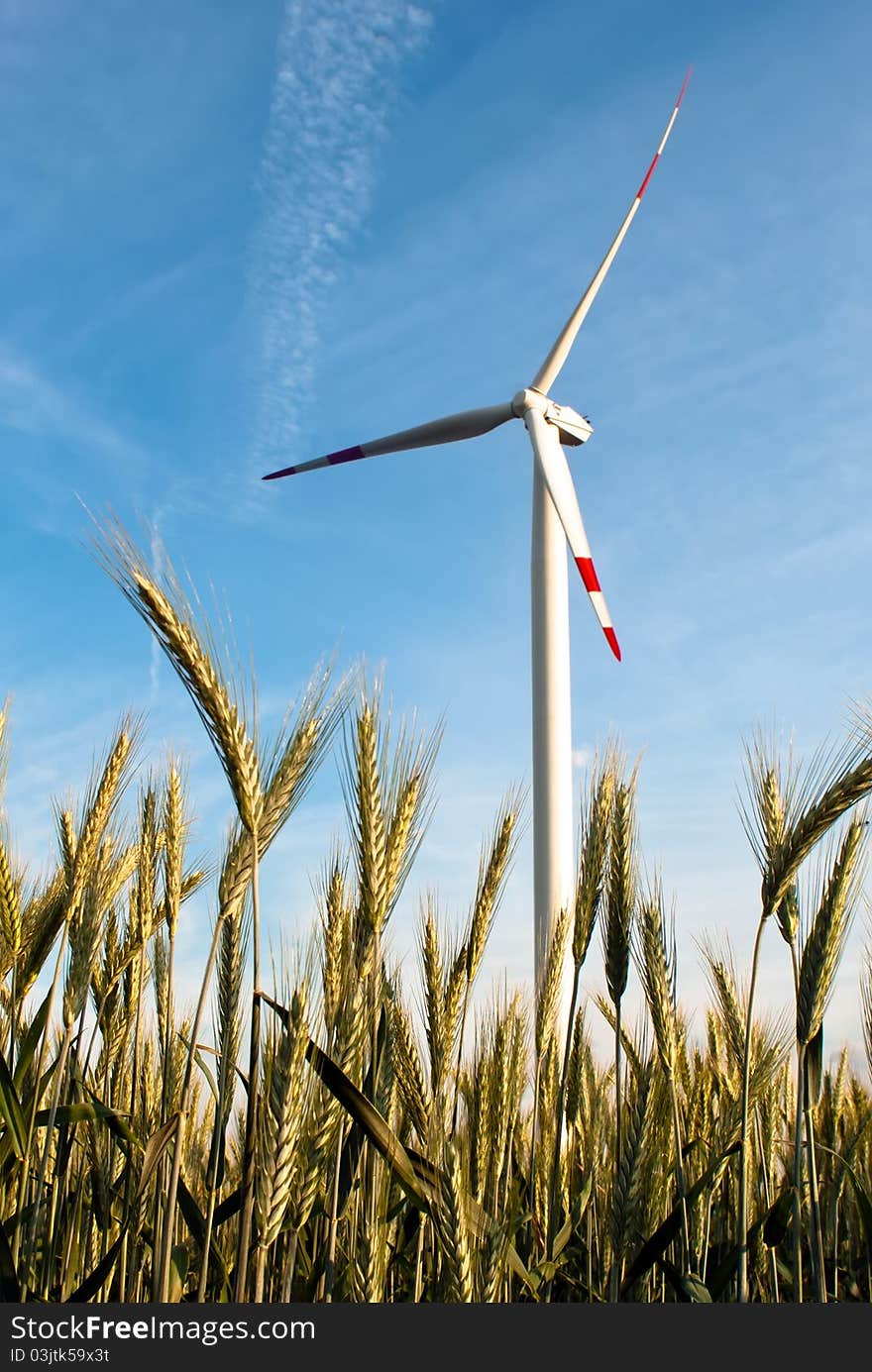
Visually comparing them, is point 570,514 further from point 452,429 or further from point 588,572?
point 452,429

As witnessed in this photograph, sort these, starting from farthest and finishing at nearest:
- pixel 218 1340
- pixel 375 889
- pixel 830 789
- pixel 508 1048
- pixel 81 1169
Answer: pixel 81 1169
pixel 830 789
pixel 508 1048
pixel 375 889
pixel 218 1340

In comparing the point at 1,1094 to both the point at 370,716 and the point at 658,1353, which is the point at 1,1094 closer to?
the point at 370,716

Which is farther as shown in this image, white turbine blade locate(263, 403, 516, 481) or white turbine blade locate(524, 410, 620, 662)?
white turbine blade locate(263, 403, 516, 481)

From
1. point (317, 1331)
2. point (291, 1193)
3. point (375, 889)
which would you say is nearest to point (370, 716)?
point (375, 889)

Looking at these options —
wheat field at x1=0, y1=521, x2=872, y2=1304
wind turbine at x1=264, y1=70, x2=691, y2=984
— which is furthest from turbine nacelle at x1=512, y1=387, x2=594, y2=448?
wheat field at x1=0, y1=521, x2=872, y2=1304

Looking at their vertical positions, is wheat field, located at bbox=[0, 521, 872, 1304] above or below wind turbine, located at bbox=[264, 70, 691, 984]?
below

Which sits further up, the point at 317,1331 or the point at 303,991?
the point at 303,991

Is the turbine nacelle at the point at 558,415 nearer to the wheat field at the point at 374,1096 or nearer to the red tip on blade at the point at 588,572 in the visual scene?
the red tip on blade at the point at 588,572

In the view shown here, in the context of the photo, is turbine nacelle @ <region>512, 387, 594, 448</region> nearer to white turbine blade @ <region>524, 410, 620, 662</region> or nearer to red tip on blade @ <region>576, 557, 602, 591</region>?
white turbine blade @ <region>524, 410, 620, 662</region>
